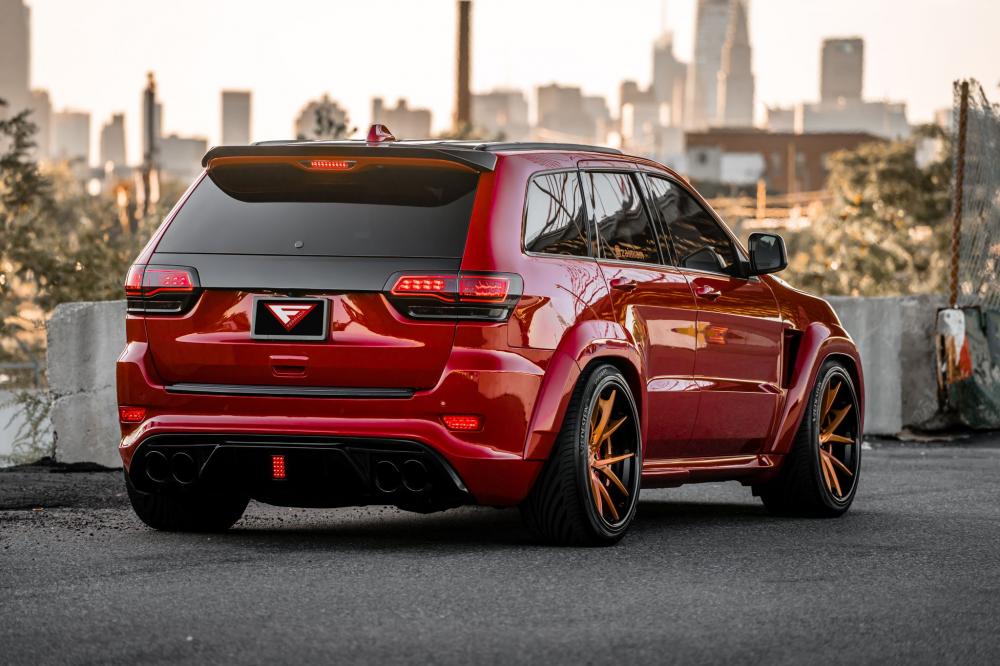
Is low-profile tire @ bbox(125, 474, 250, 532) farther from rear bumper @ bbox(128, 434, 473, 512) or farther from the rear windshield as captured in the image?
the rear windshield

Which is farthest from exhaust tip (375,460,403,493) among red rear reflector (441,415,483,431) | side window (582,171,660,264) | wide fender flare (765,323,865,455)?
wide fender flare (765,323,865,455)

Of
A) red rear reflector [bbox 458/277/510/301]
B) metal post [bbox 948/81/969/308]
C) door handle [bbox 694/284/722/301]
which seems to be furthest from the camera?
metal post [bbox 948/81/969/308]

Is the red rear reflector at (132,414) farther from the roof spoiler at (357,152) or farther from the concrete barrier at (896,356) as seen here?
the concrete barrier at (896,356)

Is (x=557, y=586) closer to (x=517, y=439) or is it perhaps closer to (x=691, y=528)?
(x=517, y=439)

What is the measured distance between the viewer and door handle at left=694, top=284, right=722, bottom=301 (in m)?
9.10

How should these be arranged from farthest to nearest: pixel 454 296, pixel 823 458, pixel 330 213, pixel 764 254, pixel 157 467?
pixel 823 458, pixel 764 254, pixel 157 467, pixel 330 213, pixel 454 296

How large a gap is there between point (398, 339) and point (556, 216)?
1.02 meters

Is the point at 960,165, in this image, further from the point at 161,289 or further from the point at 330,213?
the point at 161,289

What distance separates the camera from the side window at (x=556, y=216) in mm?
7965

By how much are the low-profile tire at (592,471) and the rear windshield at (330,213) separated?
900mm

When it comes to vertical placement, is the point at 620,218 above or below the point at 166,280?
above

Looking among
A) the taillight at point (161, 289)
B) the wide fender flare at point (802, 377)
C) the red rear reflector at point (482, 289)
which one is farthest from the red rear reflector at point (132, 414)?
the wide fender flare at point (802, 377)

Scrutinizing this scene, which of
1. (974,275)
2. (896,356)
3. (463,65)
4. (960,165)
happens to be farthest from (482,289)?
(463,65)

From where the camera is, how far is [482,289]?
757 cm
